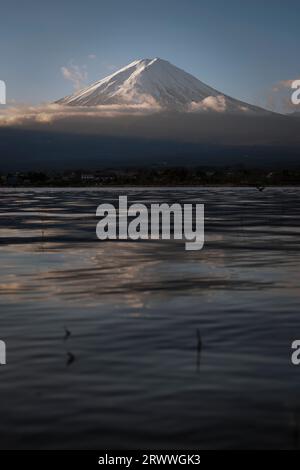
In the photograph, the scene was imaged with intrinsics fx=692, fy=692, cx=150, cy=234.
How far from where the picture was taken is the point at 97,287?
99.0 ft

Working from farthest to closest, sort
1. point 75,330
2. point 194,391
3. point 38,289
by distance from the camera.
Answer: point 38,289 < point 75,330 < point 194,391

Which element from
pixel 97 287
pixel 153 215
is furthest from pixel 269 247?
pixel 153 215

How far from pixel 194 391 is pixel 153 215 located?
74683mm

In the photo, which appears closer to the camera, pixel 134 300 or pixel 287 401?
pixel 287 401

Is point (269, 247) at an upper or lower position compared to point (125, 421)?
upper

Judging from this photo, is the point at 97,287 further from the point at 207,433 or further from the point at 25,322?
the point at 207,433

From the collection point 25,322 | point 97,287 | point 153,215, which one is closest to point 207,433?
point 25,322

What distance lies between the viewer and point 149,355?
59.5ft

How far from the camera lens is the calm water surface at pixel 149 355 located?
12898mm

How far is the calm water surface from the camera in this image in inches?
508

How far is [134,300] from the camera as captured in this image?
27125 mm

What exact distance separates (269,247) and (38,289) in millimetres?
21892
